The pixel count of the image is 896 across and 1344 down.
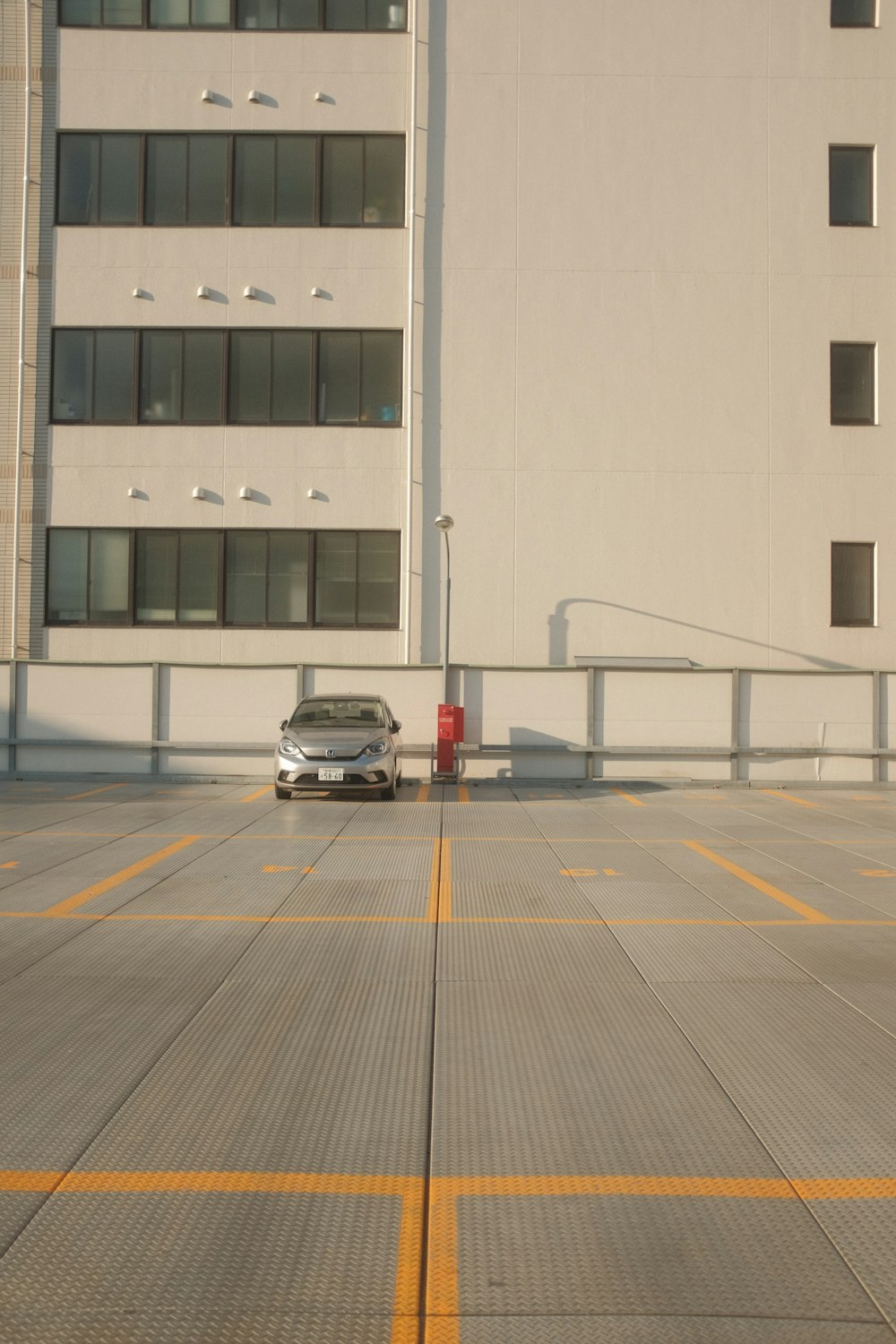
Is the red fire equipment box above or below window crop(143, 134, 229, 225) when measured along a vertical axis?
below

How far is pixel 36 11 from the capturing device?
22.5 metres

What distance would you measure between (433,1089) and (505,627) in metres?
16.9

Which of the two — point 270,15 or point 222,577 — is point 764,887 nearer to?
point 222,577

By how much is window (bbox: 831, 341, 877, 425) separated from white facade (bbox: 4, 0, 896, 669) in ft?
0.97

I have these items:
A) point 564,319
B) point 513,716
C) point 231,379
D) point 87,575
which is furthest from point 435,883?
point 231,379

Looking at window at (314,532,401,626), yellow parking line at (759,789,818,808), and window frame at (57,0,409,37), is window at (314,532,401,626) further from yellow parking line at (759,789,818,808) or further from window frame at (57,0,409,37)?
window frame at (57,0,409,37)

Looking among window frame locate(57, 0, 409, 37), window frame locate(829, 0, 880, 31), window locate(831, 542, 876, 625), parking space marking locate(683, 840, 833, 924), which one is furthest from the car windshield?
window frame locate(829, 0, 880, 31)

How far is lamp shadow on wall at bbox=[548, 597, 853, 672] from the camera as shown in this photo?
2152 centimetres

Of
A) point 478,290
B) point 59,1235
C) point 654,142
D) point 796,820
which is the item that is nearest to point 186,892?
point 59,1235

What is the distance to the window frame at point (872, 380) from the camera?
2220 cm

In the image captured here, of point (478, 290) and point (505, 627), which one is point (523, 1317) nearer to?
point (505, 627)

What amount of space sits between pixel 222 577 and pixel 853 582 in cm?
1251

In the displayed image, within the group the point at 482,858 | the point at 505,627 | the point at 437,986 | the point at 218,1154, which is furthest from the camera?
the point at 505,627

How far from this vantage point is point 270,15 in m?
22.4
